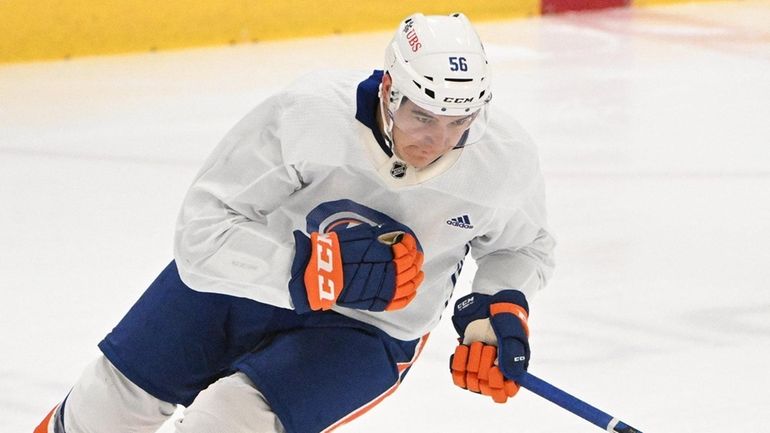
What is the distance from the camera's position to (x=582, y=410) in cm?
224

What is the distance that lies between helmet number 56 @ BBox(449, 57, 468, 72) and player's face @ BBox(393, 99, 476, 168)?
0.07 metres

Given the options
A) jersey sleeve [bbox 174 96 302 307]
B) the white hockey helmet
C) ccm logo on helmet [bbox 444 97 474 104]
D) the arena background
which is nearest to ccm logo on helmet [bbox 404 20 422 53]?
the white hockey helmet

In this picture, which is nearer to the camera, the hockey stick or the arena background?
the hockey stick

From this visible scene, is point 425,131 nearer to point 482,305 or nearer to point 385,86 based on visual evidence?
point 385,86

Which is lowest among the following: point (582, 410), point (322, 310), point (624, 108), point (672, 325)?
point (624, 108)

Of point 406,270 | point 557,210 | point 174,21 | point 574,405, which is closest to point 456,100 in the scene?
point 406,270

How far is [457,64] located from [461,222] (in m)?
0.30

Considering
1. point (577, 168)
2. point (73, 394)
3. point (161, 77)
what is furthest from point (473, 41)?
point (161, 77)

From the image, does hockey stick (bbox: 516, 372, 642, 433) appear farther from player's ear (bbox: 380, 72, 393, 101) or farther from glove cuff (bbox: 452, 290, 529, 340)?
player's ear (bbox: 380, 72, 393, 101)

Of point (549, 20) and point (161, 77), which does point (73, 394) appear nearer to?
point (161, 77)

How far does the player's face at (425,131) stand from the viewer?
2123 mm

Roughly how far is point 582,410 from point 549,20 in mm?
7021

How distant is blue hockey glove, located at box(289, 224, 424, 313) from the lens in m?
2.11

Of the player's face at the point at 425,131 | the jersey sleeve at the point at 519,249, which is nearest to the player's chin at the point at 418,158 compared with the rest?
the player's face at the point at 425,131
